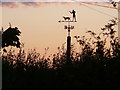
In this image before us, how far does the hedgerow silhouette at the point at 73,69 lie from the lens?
26.5 feet

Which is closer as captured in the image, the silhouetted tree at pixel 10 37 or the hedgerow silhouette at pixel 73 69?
the hedgerow silhouette at pixel 73 69

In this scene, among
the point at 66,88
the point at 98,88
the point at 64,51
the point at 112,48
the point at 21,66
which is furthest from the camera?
the point at 64,51

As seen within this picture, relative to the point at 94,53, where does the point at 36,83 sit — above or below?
below

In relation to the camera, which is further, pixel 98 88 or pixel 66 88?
pixel 66 88

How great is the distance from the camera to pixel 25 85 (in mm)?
9773

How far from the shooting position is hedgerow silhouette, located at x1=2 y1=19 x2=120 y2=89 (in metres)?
8.07

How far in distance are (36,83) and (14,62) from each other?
3.19m

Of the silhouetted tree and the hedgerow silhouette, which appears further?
the silhouetted tree

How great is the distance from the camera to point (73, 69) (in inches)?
347

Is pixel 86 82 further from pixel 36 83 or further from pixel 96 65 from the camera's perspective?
pixel 36 83

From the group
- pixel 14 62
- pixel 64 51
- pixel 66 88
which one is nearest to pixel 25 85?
pixel 66 88

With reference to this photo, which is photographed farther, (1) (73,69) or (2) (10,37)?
(2) (10,37)

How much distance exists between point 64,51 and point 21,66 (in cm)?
274

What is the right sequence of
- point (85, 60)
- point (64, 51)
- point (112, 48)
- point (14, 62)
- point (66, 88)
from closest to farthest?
1. point (66, 88)
2. point (85, 60)
3. point (112, 48)
4. point (14, 62)
5. point (64, 51)
